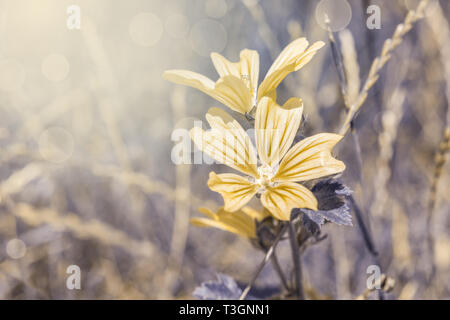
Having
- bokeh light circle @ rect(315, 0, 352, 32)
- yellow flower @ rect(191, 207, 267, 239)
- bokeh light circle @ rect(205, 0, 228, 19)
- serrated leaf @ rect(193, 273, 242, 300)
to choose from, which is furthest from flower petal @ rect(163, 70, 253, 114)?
bokeh light circle @ rect(205, 0, 228, 19)

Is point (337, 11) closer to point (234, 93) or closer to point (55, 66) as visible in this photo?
point (55, 66)

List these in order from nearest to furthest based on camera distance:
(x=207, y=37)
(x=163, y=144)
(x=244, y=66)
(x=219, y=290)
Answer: (x=244, y=66) → (x=219, y=290) → (x=207, y=37) → (x=163, y=144)

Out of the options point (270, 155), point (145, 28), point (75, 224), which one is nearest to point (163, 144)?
point (145, 28)

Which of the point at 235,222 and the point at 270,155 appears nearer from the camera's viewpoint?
the point at 270,155

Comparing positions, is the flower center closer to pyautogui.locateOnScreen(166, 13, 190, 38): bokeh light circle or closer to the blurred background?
the blurred background

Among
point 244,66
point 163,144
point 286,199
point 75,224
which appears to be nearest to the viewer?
point 286,199
